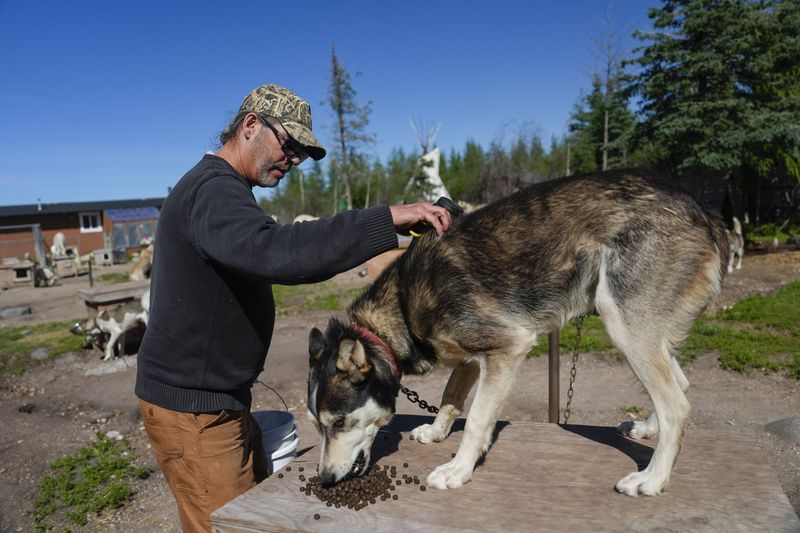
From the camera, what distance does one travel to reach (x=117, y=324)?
1149 centimetres

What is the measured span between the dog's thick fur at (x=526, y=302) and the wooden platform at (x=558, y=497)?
0.18 m

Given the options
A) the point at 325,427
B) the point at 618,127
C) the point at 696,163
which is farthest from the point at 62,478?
the point at 618,127

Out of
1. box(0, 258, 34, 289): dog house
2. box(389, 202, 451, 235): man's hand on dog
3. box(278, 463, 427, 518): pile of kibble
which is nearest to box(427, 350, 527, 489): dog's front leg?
box(278, 463, 427, 518): pile of kibble

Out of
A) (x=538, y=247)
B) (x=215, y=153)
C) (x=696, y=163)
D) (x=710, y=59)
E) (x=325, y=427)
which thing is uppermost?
(x=710, y=59)

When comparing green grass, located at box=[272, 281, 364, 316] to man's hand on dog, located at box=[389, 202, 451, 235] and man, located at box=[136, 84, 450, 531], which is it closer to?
man, located at box=[136, 84, 450, 531]

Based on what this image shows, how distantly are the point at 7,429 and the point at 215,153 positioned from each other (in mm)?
7093

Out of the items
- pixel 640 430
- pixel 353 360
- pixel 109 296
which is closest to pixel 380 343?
pixel 353 360

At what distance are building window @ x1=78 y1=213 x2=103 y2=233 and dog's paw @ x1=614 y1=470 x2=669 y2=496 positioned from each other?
4803cm

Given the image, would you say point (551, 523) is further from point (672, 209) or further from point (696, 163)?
point (696, 163)

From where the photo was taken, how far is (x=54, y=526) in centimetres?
549

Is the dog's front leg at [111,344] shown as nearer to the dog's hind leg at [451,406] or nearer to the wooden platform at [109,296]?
the wooden platform at [109,296]

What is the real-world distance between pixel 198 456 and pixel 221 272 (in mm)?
1223

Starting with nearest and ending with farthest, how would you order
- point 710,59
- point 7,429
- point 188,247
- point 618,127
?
point 188,247 < point 7,429 < point 710,59 < point 618,127

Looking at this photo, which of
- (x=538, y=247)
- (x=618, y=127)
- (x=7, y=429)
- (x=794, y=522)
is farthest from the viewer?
(x=618, y=127)
